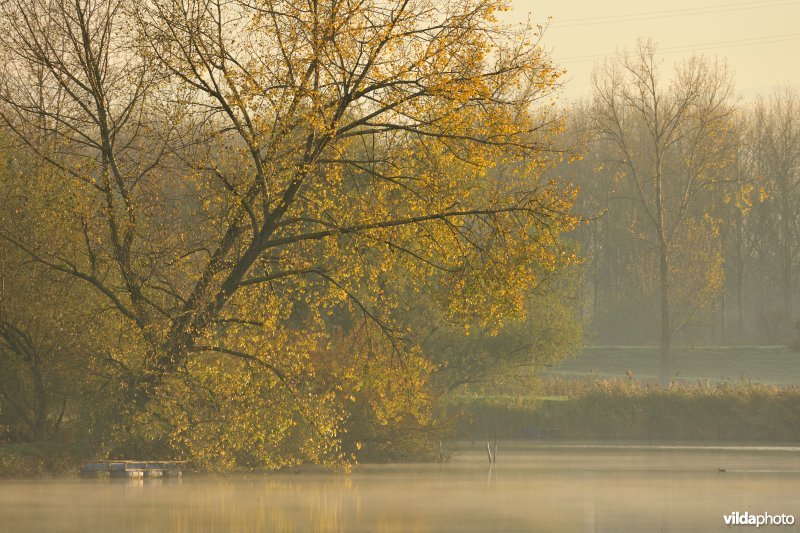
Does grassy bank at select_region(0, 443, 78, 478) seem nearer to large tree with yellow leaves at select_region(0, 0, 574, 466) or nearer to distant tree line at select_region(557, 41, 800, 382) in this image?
large tree with yellow leaves at select_region(0, 0, 574, 466)

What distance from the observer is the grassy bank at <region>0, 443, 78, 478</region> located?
34062mm

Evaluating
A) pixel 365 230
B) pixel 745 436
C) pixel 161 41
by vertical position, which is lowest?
pixel 745 436

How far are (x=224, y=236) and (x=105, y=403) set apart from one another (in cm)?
550

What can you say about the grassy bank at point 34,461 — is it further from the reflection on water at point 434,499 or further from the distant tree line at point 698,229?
the distant tree line at point 698,229

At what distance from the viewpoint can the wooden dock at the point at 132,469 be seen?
33.7m

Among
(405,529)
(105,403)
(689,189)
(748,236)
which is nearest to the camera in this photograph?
(405,529)

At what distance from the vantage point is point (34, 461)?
34500 millimetres

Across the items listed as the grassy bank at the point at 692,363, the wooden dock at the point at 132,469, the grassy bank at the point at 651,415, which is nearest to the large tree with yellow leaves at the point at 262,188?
the wooden dock at the point at 132,469

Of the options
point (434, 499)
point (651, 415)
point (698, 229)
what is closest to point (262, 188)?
point (434, 499)

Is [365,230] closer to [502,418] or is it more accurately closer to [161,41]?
[161,41]

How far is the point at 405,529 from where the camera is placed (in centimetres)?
2358

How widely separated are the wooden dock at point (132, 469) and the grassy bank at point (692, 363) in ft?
129

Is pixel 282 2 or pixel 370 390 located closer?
pixel 282 2

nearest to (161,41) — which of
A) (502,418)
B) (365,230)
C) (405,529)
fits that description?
(365,230)
